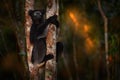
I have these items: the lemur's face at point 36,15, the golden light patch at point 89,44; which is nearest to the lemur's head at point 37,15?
the lemur's face at point 36,15

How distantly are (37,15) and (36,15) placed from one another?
0.05 m

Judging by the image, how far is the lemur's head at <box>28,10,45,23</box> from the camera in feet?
24.2

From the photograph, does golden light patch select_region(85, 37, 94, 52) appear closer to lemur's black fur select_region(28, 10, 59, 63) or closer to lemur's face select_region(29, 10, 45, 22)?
lemur's black fur select_region(28, 10, 59, 63)

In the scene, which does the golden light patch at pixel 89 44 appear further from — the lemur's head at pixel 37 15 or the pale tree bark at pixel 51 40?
the pale tree bark at pixel 51 40

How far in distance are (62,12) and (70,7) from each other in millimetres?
955

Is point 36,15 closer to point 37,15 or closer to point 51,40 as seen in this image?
point 37,15

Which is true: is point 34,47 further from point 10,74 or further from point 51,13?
point 10,74

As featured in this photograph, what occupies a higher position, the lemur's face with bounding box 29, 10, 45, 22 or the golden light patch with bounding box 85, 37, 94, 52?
the lemur's face with bounding box 29, 10, 45, 22

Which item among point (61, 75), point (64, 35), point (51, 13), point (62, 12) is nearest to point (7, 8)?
point (62, 12)

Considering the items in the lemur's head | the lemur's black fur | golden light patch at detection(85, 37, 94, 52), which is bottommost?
golden light patch at detection(85, 37, 94, 52)

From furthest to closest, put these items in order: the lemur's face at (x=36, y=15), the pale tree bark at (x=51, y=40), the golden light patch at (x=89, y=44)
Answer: the golden light patch at (x=89, y=44), the lemur's face at (x=36, y=15), the pale tree bark at (x=51, y=40)

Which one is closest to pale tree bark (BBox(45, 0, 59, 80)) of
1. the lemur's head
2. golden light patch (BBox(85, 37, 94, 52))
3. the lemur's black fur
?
the lemur's black fur

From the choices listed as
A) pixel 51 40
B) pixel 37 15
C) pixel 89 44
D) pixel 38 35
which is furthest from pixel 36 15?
pixel 89 44

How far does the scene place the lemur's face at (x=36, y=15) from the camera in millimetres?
7367
